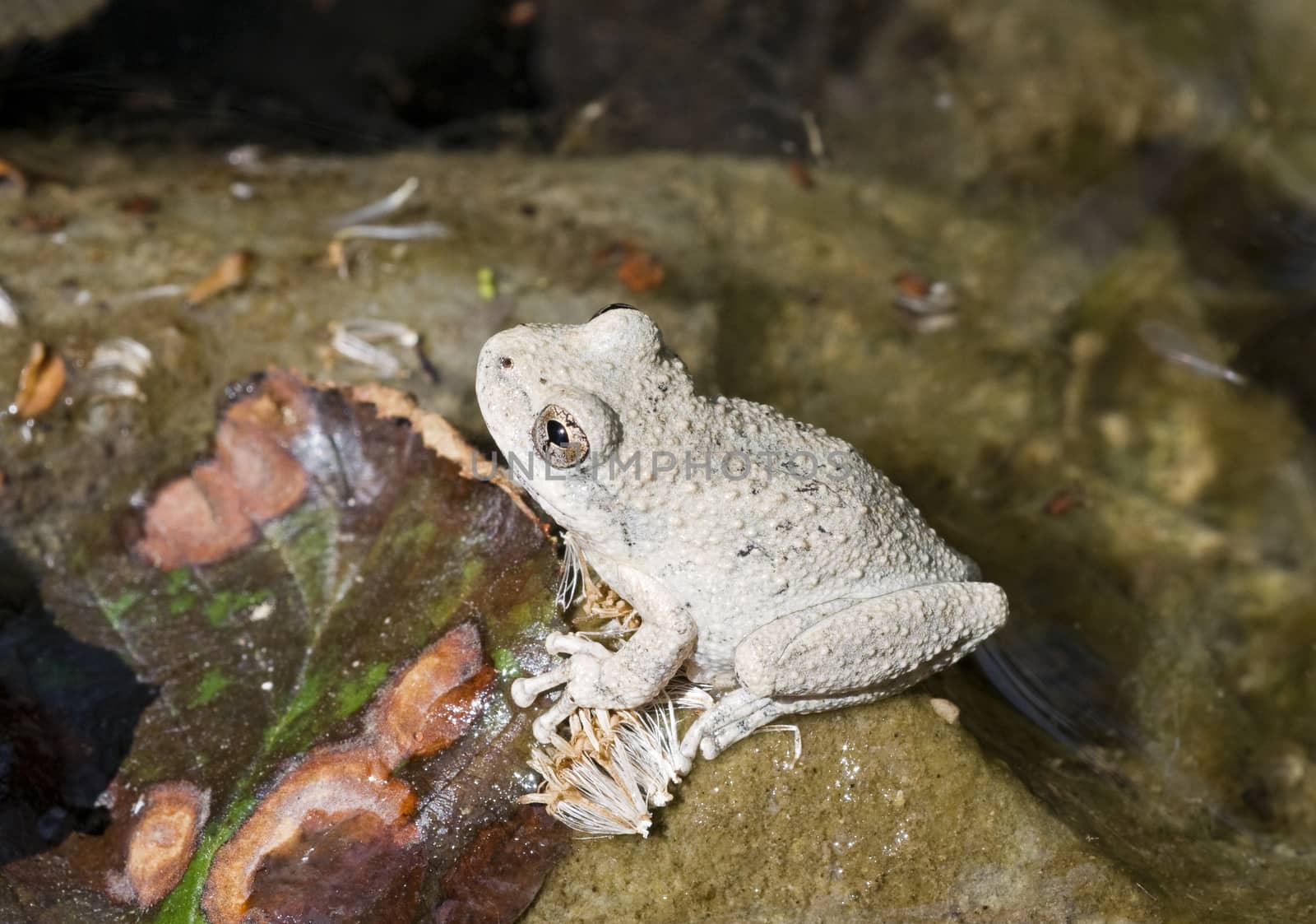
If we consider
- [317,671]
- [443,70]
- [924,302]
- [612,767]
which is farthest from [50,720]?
[443,70]

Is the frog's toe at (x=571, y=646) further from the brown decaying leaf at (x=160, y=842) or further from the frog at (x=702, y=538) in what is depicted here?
the brown decaying leaf at (x=160, y=842)

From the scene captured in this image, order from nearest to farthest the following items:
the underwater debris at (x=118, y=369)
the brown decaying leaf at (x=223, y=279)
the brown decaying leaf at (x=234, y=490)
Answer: the brown decaying leaf at (x=234, y=490) → the underwater debris at (x=118, y=369) → the brown decaying leaf at (x=223, y=279)

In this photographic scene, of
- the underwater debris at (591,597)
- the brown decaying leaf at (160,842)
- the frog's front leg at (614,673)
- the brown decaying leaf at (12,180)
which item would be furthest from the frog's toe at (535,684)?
the brown decaying leaf at (12,180)

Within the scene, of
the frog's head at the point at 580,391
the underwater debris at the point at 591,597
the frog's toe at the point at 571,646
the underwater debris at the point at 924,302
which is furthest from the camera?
the underwater debris at the point at 924,302

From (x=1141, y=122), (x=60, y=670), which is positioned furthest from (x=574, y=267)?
(x=1141, y=122)

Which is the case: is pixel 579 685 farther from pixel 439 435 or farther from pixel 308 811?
pixel 439 435

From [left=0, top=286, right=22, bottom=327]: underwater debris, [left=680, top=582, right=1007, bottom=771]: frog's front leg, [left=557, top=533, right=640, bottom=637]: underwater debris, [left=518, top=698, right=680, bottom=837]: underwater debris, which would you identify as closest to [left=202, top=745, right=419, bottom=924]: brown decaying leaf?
[left=518, top=698, right=680, bottom=837]: underwater debris

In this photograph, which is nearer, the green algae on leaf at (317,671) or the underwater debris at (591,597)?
the green algae on leaf at (317,671)
